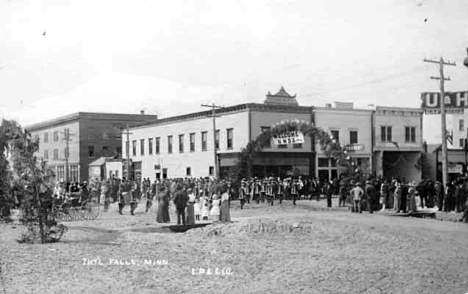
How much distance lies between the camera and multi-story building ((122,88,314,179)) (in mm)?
21344

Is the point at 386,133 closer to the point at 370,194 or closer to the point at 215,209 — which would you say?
the point at 370,194

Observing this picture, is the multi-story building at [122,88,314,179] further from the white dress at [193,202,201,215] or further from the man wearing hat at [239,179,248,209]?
the white dress at [193,202,201,215]

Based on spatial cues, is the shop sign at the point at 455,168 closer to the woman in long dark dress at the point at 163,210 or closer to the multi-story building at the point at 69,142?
the woman in long dark dress at the point at 163,210

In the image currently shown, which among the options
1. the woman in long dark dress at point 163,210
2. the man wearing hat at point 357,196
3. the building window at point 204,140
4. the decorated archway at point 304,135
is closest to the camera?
the woman in long dark dress at point 163,210

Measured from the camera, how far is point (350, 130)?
22.0 metres

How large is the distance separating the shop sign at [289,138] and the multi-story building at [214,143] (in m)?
0.28

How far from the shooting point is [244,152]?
20469 millimetres

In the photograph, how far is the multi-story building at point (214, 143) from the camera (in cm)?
2134

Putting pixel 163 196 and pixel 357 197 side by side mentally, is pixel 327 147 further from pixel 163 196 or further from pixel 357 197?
pixel 163 196

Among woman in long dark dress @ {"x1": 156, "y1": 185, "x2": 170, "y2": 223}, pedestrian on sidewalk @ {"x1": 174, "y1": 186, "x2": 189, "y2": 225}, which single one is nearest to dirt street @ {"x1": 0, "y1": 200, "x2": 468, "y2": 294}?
pedestrian on sidewalk @ {"x1": 174, "y1": 186, "x2": 189, "y2": 225}

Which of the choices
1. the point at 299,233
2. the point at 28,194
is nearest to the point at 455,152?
the point at 299,233

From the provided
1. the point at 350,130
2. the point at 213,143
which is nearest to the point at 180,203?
the point at 213,143

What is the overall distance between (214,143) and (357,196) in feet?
22.9

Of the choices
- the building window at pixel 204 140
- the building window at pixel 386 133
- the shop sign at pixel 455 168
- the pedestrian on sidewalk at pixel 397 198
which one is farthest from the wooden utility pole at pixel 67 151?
the building window at pixel 386 133
